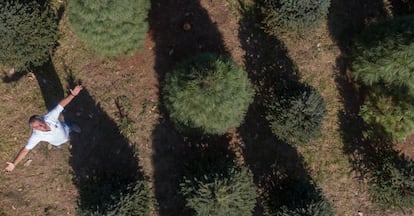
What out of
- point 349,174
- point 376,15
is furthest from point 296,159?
point 376,15

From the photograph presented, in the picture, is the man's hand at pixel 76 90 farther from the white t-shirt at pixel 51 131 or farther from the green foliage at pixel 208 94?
the green foliage at pixel 208 94

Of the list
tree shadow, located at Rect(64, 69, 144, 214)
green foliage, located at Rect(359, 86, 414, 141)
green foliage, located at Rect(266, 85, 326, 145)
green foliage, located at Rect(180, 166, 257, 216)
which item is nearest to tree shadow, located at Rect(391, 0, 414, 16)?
green foliage, located at Rect(359, 86, 414, 141)

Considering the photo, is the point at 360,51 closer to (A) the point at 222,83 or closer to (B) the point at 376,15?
(B) the point at 376,15

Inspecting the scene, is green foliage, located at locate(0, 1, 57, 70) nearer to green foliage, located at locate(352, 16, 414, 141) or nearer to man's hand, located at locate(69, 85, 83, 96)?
man's hand, located at locate(69, 85, 83, 96)

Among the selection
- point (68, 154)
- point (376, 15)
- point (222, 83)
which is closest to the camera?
point (222, 83)

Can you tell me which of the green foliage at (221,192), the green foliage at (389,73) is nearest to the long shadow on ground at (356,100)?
the green foliage at (389,73)

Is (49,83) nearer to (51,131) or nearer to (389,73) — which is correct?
(51,131)

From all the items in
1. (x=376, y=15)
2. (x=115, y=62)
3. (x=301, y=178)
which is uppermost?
(x=376, y=15)
